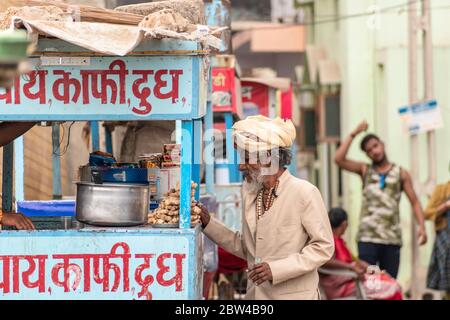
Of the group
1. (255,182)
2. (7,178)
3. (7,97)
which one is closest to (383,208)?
(7,178)

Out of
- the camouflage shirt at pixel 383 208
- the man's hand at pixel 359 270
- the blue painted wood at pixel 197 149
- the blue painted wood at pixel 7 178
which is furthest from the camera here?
the camouflage shirt at pixel 383 208

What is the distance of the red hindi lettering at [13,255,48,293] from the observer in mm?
5980

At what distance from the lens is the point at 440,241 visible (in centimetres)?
1180

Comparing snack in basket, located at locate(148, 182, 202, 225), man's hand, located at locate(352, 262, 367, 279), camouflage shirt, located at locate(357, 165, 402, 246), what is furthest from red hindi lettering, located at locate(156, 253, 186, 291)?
camouflage shirt, located at locate(357, 165, 402, 246)

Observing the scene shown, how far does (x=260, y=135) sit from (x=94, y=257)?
1.10 m

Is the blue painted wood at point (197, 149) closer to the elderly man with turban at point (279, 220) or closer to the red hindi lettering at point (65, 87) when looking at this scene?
the elderly man with turban at point (279, 220)

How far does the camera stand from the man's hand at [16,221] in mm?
6188

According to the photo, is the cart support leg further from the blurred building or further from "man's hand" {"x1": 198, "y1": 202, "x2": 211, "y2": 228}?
the blurred building

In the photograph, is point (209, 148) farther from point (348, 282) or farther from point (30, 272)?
point (30, 272)

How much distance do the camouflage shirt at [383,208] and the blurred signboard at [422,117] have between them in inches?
88.4

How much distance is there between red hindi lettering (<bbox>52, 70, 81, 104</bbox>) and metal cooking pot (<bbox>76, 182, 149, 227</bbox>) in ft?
1.54

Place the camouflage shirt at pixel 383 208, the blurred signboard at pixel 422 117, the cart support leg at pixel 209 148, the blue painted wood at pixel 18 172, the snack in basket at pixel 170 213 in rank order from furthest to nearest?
the blurred signboard at pixel 422 117
the camouflage shirt at pixel 383 208
the cart support leg at pixel 209 148
the blue painted wood at pixel 18 172
the snack in basket at pixel 170 213

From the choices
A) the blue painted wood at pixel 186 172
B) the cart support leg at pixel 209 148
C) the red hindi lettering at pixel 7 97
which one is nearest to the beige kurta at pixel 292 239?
the blue painted wood at pixel 186 172
